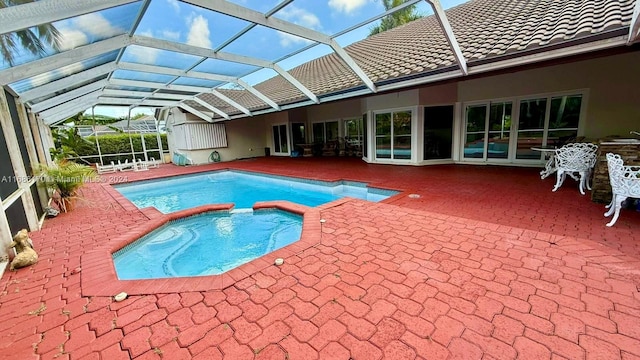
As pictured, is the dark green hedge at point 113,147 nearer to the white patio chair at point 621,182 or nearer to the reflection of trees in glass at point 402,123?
the reflection of trees in glass at point 402,123

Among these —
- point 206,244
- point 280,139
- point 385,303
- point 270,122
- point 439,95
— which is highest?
point 439,95

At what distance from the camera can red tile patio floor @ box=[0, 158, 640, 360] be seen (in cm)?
182

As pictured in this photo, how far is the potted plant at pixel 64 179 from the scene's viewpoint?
5461 millimetres

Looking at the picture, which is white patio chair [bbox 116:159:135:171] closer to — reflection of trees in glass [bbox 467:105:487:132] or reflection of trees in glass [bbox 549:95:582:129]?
reflection of trees in glass [bbox 467:105:487:132]

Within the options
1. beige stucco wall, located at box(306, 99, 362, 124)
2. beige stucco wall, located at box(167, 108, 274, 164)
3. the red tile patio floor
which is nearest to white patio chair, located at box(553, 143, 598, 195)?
the red tile patio floor

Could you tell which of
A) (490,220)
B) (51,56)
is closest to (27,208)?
(51,56)

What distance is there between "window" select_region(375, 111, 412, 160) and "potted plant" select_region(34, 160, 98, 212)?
9.23 metres

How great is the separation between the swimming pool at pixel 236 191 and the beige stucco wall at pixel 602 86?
235 inches

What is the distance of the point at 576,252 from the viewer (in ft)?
9.68

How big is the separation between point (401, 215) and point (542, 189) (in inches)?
147

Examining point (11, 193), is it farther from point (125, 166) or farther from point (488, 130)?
point (488, 130)

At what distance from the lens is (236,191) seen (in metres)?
9.05

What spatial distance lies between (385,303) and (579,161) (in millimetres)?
5869

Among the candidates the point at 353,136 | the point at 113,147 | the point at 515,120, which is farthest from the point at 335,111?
the point at 113,147
